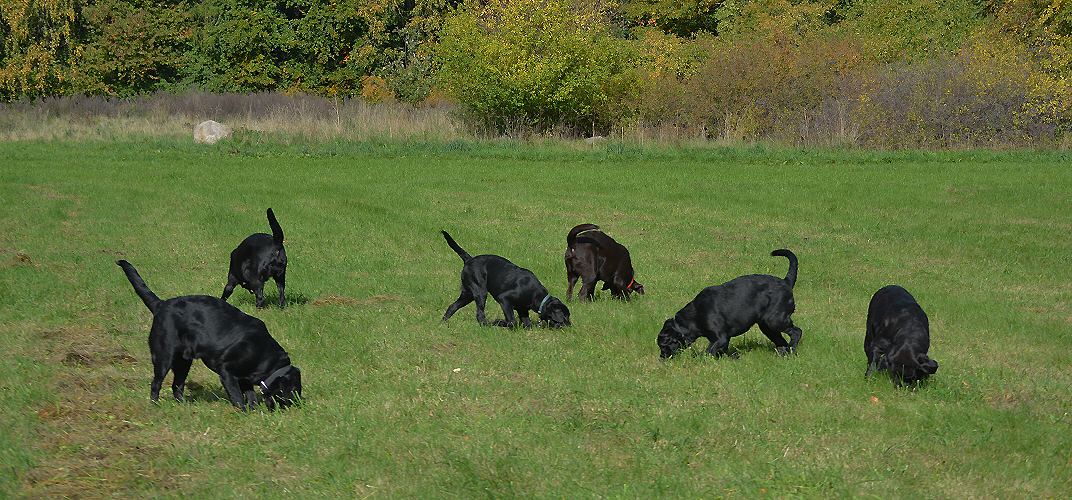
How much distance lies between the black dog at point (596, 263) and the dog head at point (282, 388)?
4575 mm

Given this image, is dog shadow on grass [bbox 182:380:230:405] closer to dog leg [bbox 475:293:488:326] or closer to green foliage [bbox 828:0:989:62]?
dog leg [bbox 475:293:488:326]

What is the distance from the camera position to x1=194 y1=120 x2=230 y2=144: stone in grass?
32062 millimetres

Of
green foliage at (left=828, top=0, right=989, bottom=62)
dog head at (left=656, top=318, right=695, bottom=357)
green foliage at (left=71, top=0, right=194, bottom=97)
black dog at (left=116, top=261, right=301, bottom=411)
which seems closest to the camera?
black dog at (left=116, top=261, right=301, bottom=411)

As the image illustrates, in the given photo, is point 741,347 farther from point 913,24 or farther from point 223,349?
point 913,24

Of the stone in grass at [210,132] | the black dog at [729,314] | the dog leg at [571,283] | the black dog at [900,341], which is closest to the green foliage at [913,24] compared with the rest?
the stone in grass at [210,132]

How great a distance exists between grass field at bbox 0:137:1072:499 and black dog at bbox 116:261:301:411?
224 mm

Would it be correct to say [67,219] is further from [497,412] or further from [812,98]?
[812,98]

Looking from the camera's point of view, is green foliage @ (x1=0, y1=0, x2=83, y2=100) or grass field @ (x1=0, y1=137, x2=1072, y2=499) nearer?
grass field @ (x1=0, y1=137, x2=1072, y2=499)

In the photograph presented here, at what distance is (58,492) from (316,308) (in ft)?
16.3

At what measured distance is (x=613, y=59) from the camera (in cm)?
3644

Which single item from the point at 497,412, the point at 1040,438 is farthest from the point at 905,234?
the point at 497,412

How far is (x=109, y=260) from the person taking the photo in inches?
523

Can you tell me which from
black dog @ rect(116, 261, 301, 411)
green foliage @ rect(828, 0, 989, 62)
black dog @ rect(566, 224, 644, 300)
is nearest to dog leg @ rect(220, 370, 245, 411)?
black dog @ rect(116, 261, 301, 411)

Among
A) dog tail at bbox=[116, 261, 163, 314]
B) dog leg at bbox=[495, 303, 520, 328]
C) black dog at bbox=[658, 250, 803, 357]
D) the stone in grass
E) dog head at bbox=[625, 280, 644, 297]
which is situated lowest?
the stone in grass
